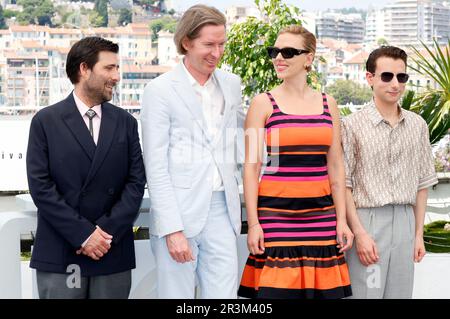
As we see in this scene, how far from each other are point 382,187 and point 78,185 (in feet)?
3.29

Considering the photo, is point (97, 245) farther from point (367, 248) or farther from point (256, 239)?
point (367, 248)

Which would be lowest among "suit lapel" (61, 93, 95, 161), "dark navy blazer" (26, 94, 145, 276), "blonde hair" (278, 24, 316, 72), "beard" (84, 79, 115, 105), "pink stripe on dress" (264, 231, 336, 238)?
"pink stripe on dress" (264, 231, 336, 238)

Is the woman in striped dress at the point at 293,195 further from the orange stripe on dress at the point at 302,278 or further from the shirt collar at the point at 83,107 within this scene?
the shirt collar at the point at 83,107

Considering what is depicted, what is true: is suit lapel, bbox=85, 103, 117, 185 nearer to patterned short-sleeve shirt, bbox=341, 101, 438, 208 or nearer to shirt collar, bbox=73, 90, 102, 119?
shirt collar, bbox=73, 90, 102, 119

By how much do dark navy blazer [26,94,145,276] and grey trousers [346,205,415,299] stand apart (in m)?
0.78

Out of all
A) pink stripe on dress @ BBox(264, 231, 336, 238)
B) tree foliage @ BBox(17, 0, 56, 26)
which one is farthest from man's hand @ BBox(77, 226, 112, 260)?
tree foliage @ BBox(17, 0, 56, 26)

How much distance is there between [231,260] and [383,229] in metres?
0.54

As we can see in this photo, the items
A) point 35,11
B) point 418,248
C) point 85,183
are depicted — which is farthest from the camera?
point 35,11

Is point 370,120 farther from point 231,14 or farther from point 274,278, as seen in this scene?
point 231,14

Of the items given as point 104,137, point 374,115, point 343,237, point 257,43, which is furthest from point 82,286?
point 257,43

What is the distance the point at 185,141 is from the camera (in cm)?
255

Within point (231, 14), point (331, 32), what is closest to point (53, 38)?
point (231, 14)

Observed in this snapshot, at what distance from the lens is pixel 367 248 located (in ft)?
8.73

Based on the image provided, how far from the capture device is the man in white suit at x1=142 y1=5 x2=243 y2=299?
8.23 feet
